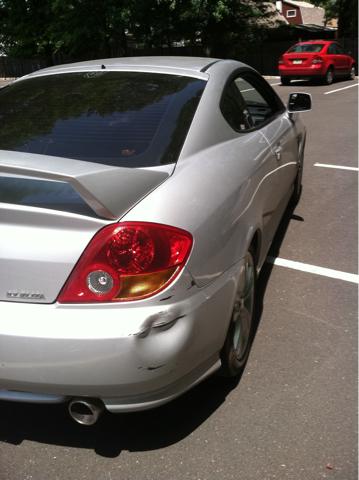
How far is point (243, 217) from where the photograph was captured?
2574 mm

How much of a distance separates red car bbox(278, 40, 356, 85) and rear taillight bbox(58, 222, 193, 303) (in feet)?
60.1

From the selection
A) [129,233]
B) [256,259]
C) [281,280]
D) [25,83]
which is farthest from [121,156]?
[281,280]

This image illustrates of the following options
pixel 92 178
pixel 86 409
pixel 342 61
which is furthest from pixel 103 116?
pixel 342 61

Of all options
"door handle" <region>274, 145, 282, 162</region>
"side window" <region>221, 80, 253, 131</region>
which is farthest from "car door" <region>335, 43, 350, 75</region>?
"side window" <region>221, 80, 253, 131</region>

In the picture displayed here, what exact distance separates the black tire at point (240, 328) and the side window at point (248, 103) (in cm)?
86

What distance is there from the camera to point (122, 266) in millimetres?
1927

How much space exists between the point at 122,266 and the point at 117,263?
0.02 metres

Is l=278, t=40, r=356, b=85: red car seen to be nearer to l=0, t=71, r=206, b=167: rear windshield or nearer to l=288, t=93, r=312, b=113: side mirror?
l=288, t=93, r=312, b=113: side mirror

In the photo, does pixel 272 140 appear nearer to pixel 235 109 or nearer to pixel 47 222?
pixel 235 109

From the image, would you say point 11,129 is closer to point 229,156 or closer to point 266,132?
point 229,156

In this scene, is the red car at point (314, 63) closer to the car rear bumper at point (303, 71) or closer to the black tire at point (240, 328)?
the car rear bumper at point (303, 71)

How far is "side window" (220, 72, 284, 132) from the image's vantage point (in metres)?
3.08

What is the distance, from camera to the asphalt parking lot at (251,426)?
2162 millimetres

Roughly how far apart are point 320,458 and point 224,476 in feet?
1.37
